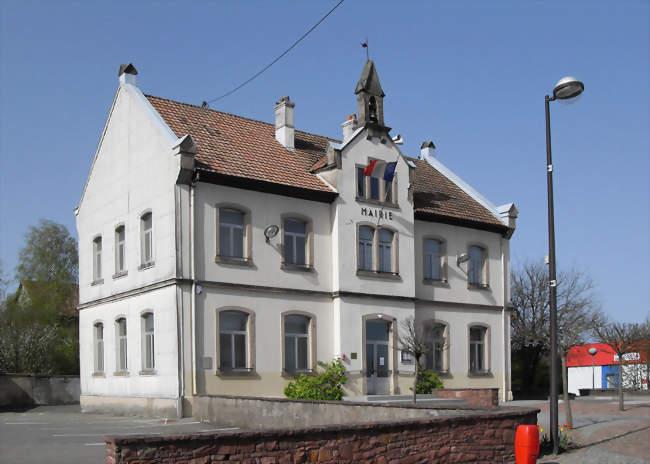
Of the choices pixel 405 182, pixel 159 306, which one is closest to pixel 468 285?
pixel 405 182

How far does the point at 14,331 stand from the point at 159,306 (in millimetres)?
16719

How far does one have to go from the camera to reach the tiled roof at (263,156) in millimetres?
25719

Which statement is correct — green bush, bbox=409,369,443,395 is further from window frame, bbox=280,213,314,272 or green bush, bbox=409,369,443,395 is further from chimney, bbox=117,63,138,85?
chimney, bbox=117,63,138,85

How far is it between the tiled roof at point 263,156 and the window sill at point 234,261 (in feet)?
8.67

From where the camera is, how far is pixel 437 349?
101ft

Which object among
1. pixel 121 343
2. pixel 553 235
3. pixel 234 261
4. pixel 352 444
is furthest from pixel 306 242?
pixel 352 444

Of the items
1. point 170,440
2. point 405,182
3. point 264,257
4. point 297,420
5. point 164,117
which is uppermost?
point 164,117

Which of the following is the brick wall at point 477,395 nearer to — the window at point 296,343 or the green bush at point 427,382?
the green bush at point 427,382

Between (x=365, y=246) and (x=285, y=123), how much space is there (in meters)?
5.78

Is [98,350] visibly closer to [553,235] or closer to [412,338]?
[412,338]

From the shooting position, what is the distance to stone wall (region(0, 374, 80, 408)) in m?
31.6

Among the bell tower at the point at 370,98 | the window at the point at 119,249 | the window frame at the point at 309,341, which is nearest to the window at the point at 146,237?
the window at the point at 119,249

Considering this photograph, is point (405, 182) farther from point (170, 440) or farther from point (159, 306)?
point (170, 440)

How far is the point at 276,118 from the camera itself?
3023 cm
